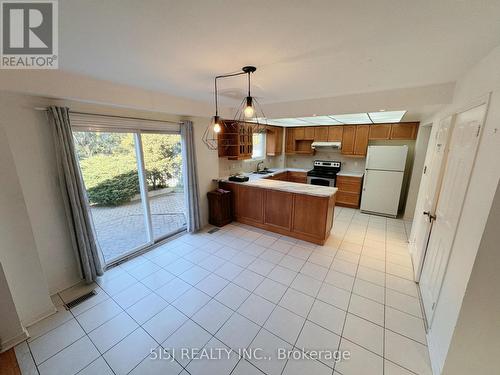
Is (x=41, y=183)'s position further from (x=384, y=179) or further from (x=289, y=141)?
(x=384, y=179)

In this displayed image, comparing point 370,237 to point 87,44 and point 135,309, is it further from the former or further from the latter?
point 87,44

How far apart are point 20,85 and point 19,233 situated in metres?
1.33

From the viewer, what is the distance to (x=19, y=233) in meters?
1.79

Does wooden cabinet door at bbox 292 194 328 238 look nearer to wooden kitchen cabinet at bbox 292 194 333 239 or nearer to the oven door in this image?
wooden kitchen cabinet at bbox 292 194 333 239

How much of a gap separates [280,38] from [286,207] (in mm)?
2738

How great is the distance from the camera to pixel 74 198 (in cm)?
219

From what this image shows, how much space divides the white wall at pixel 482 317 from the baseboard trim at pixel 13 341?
3.48 m

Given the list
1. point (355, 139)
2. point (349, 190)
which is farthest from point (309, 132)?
point (349, 190)

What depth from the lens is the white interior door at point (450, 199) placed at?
1.53 m

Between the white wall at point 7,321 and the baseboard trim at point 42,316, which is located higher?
the white wall at point 7,321

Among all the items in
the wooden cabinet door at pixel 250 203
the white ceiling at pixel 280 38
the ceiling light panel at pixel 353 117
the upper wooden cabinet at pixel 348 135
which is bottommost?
the wooden cabinet door at pixel 250 203

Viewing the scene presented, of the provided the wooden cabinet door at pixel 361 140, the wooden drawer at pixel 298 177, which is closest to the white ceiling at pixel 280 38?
the wooden cabinet door at pixel 361 140

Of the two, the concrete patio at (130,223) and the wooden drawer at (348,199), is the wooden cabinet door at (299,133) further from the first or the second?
the concrete patio at (130,223)

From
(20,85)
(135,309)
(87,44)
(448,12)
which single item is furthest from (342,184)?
(20,85)
